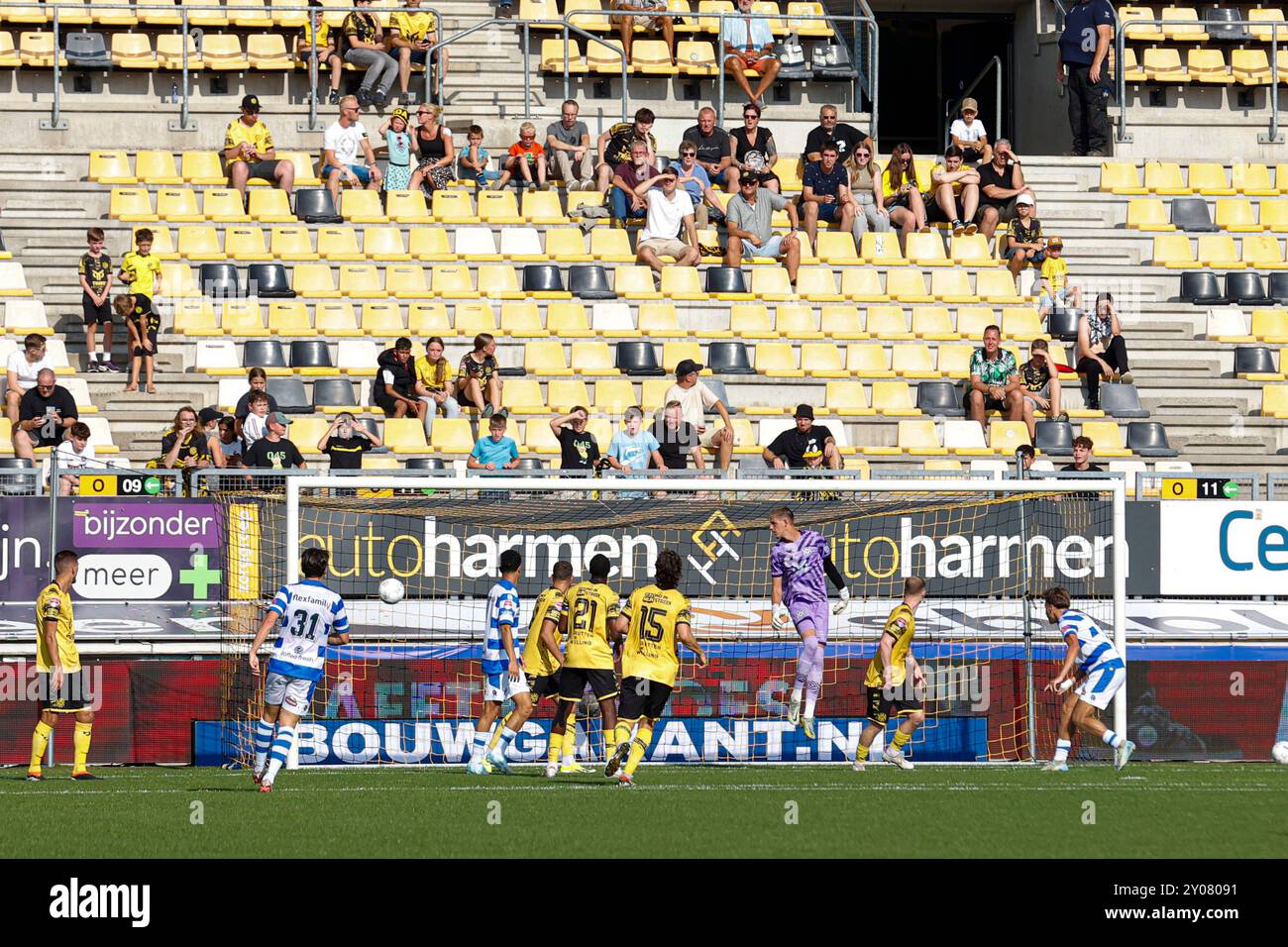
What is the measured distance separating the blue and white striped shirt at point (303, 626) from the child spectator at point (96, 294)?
329 inches

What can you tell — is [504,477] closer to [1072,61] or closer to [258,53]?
[258,53]

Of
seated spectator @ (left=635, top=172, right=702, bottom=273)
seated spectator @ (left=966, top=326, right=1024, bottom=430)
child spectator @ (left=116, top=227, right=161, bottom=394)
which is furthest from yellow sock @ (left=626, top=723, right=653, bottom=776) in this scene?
seated spectator @ (left=635, top=172, right=702, bottom=273)

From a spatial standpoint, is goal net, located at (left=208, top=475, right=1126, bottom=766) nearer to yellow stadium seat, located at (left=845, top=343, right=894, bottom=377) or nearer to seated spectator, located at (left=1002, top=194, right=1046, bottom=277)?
yellow stadium seat, located at (left=845, top=343, right=894, bottom=377)

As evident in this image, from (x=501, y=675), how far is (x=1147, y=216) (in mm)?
13037

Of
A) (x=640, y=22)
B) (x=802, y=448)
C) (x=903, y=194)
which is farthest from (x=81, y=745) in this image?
(x=640, y=22)

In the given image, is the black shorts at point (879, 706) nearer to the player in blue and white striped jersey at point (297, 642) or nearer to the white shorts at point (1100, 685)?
the white shorts at point (1100, 685)

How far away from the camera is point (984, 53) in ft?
104

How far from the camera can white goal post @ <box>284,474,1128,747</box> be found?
1652cm

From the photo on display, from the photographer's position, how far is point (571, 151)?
24594mm

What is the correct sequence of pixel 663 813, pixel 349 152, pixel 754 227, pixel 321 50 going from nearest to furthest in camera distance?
1. pixel 663 813
2. pixel 754 227
3. pixel 349 152
4. pixel 321 50

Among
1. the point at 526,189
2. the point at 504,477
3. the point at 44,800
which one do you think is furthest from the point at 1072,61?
the point at 44,800

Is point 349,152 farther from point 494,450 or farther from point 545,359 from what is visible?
point 494,450

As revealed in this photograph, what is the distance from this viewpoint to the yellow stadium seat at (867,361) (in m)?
22.5

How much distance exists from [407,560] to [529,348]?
15.8 feet
